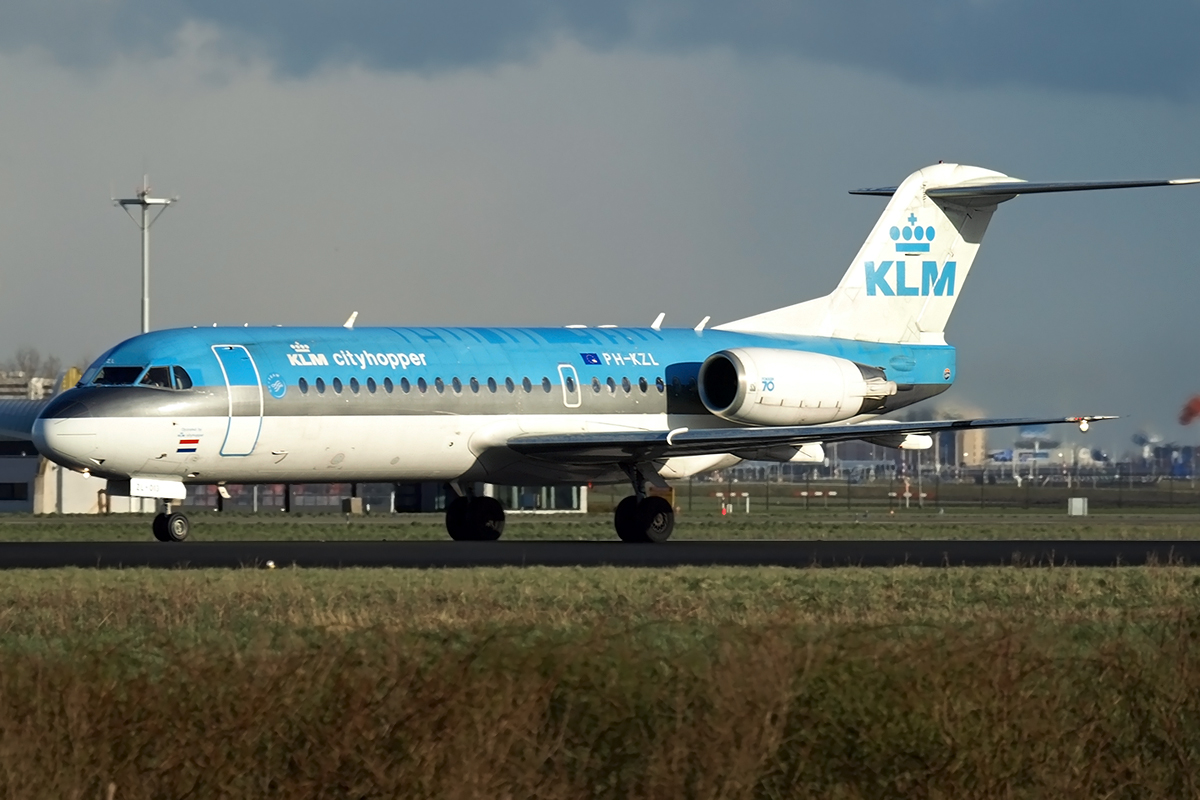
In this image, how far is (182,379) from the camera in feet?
105

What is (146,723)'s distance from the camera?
9.84m

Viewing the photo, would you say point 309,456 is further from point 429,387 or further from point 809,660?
point 809,660

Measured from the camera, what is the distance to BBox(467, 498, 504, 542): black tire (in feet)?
121

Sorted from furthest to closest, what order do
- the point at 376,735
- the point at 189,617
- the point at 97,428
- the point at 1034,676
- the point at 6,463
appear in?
1. the point at 6,463
2. the point at 97,428
3. the point at 189,617
4. the point at 1034,676
5. the point at 376,735

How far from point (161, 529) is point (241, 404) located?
8.34ft

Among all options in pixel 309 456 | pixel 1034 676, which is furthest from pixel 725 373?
pixel 1034 676

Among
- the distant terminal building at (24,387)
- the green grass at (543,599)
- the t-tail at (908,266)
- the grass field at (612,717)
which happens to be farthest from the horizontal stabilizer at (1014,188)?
the distant terminal building at (24,387)

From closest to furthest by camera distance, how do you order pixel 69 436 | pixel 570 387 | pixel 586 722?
pixel 586 722 < pixel 69 436 < pixel 570 387

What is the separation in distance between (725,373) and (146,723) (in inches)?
1124

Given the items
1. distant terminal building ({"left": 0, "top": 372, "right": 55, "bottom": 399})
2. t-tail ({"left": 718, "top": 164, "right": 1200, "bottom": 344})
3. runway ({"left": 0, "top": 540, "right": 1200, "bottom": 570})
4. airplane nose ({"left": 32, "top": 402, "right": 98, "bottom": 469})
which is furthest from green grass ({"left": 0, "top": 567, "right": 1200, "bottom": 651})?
distant terminal building ({"left": 0, "top": 372, "right": 55, "bottom": 399})

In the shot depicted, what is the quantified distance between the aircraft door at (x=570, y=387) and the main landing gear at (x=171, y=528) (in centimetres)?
785

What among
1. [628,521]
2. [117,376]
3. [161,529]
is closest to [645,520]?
[628,521]

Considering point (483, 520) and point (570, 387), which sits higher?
point (570, 387)

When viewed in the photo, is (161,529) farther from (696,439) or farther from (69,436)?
(696,439)
